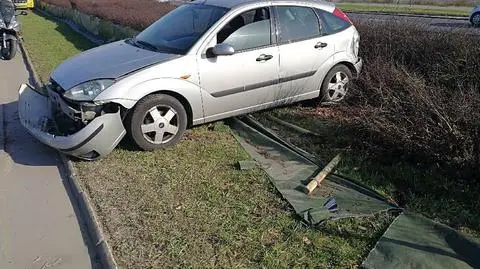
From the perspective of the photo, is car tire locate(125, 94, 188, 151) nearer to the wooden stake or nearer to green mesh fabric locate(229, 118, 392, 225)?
green mesh fabric locate(229, 118, 392, 225)

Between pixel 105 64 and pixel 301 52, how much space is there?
7.78ft

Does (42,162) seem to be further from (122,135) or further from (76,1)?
(76,1)

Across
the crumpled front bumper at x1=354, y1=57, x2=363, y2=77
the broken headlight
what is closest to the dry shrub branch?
the crumpled front bumper at x1=354, y1=57, x2=363, y2=77

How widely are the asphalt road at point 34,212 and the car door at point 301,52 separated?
2.87 m

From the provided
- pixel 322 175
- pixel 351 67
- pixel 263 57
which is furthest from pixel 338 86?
pixel 322 175

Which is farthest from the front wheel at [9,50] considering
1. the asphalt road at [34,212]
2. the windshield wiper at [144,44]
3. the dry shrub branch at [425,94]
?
the dry shrub branch at [425,94]

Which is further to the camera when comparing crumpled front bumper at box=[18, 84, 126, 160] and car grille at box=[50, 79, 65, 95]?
car grille at box=[50, 79, 65, 95]

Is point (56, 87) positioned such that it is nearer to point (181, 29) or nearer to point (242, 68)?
point (181, 29)

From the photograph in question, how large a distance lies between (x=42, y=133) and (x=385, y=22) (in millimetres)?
5138

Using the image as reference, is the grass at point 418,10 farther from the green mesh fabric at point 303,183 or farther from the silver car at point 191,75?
the green mesh fabric at point 303,183

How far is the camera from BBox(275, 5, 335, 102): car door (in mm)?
5938

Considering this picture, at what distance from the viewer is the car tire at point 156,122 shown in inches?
198

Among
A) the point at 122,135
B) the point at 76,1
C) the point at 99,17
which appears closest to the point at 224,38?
the point at 122,135

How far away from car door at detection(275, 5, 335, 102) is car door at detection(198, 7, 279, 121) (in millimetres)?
151
